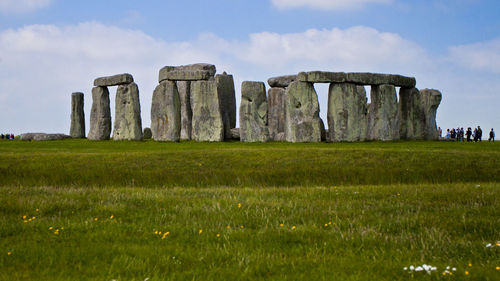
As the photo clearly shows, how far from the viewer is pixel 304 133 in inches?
949

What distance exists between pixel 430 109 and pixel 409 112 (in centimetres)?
186

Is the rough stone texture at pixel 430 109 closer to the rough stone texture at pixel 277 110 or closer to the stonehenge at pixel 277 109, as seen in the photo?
the stonehenge at pixel 277 109

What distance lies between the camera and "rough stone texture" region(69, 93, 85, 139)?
31.3 meters

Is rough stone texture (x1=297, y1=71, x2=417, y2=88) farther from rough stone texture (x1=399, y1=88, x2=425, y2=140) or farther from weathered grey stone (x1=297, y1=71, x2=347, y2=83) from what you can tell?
rough stone texture (x1=399, y1=88, x2=425, y2=140)

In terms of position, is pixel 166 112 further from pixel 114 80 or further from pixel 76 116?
pixel 76 116

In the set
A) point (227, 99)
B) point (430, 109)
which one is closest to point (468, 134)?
point (430, 109)

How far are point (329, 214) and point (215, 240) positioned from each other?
215 centimetres

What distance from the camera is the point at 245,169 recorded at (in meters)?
13.6

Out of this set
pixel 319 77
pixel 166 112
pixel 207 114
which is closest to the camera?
pixel 319 77

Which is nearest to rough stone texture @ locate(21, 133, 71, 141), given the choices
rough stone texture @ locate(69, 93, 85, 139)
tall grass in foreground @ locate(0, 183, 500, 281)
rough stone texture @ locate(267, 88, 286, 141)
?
rough stone texture @ locate(69, 93, 85, 139)

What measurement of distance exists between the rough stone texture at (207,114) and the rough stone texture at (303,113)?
3479 mm

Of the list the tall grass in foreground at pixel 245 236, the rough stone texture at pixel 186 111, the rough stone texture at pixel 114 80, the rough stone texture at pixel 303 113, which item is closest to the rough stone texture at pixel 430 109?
the rough stone texture at pixel 303 113

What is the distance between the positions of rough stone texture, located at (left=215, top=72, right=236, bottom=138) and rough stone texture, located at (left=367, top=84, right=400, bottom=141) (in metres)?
7.87

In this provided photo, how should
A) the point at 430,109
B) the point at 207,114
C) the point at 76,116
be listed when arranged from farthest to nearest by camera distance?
the point at 76,116, the point at 430,109, the point at 207,114
